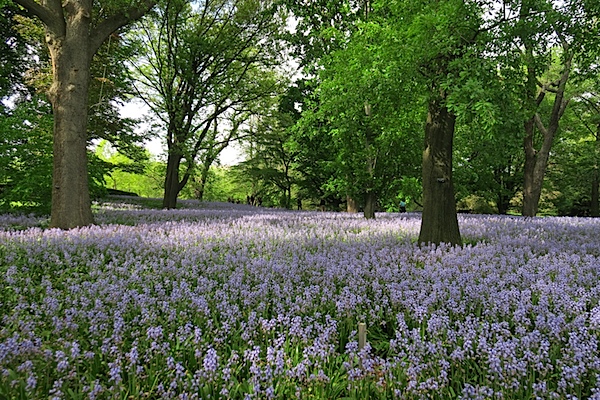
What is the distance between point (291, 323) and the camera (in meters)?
3.35

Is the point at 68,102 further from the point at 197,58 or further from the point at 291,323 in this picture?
the point at 197,58

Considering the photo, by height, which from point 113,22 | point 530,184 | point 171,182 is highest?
point 113,22

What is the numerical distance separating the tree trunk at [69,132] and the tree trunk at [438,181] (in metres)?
8.14

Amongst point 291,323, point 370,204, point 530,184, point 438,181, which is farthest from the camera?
point 530,184

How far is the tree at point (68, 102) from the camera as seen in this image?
893 centimetres

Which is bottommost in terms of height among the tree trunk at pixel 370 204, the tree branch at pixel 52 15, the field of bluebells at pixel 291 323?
the field of bluebells at pixel 291 323

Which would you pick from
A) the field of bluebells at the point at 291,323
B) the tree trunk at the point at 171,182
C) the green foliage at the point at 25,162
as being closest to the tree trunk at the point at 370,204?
the field of bluebells at the point at 291,323

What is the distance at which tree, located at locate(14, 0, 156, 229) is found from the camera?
893 centimetres

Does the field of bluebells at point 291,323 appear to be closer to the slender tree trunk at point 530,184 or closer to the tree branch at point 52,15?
the tree branch at point 52,15

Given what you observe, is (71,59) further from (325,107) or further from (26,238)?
(325,107)

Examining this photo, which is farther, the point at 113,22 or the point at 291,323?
the point at 113,22

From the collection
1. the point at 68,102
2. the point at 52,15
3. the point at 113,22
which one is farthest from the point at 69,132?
the point at 113,22

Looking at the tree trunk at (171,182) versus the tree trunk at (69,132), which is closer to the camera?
the tree trunk at (69,132)

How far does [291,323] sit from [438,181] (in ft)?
18.2
